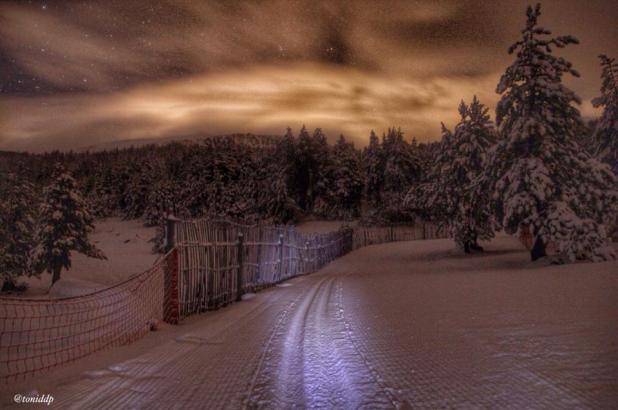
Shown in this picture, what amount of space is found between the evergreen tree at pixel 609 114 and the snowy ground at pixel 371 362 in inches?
1103

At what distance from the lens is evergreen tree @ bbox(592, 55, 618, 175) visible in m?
31.7

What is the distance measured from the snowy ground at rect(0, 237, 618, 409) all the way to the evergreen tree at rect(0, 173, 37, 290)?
2857 centimetres

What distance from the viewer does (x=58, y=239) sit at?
108 ft

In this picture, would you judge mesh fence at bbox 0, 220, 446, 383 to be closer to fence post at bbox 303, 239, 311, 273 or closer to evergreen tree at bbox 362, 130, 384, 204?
fence post at bbox 303, 239, 311, 273

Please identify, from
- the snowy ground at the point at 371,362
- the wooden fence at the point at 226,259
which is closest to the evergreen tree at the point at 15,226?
the wooden fence at the point at 226,259

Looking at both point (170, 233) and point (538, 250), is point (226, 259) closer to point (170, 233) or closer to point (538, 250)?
point (170, 233)

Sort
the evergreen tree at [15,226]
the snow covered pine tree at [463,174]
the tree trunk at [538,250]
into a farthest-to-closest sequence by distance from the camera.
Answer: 1. the snow covered pine tree at [463,174]
2. the evergreen tree at [15,226]
3. the tree trunk at [538,250]

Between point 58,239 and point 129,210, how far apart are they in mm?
74948

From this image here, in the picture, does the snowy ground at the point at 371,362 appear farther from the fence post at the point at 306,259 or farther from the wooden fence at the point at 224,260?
the fence post at the point at 306,259

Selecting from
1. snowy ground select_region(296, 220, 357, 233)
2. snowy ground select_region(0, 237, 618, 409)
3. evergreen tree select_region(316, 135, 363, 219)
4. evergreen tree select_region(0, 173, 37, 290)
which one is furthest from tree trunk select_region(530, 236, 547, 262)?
evergreen tree select_region(316, 135, 363, 219)

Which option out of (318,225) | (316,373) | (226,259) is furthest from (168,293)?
(318,225)

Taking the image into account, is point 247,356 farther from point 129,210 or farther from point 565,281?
point 129,210

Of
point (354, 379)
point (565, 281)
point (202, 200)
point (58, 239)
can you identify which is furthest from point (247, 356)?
point (202, 200)

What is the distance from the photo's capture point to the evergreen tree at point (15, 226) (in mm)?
31172
